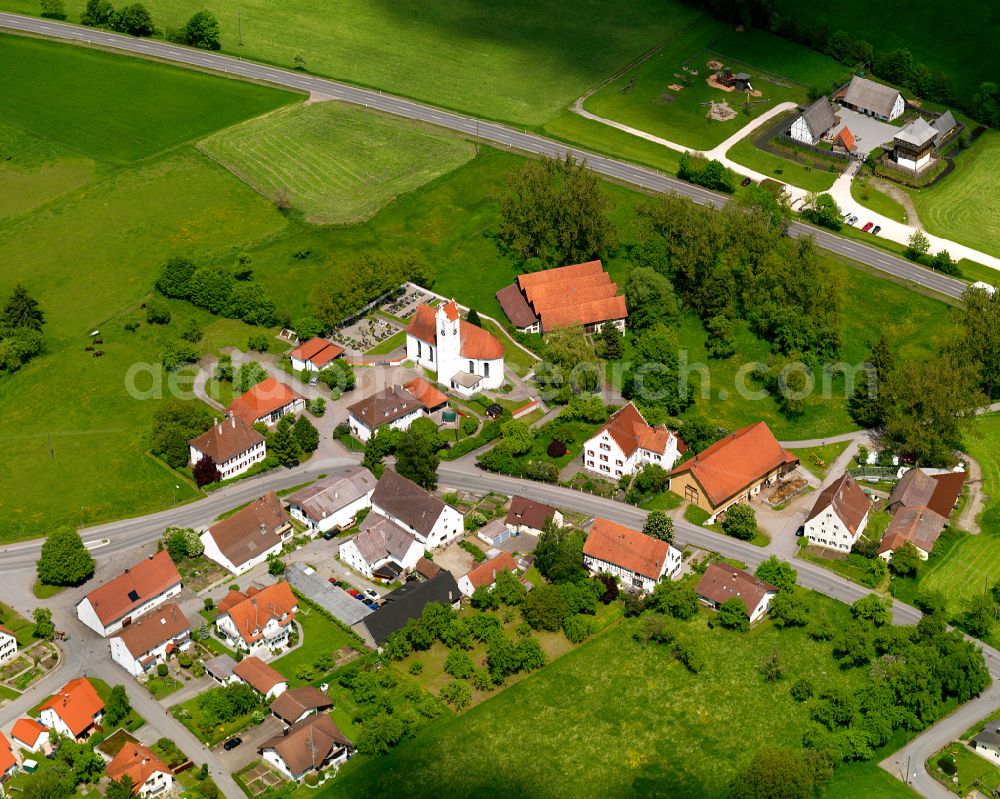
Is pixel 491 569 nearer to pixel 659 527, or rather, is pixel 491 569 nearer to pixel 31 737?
pixel 659 527

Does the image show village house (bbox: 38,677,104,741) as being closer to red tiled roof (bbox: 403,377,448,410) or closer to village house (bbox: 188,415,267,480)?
village house (bbox: 188,415,267,480)

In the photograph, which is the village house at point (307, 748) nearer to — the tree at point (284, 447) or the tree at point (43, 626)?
the tree at point (43, 626)

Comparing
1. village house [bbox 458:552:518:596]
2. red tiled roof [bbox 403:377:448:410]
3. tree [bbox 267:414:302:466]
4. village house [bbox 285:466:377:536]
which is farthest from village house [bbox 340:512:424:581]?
red tiled roof [bbox 403:377:448:410]

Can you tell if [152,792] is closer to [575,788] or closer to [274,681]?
[274,681]

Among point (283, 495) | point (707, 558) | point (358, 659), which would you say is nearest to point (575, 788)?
point (358, 659)

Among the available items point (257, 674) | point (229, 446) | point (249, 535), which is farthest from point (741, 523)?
point (229, 446)

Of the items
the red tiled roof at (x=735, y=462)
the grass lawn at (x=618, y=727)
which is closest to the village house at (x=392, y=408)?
the red tiled roof at (x=735, y=462)
